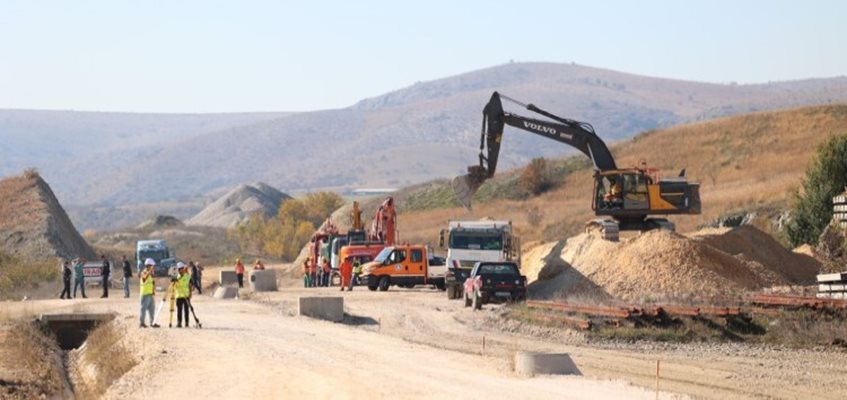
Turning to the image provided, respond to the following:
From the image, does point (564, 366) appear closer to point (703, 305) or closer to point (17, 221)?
point (703, 305)

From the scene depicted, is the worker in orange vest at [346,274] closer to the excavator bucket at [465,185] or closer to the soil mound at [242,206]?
the excavator bucket at [465,185]

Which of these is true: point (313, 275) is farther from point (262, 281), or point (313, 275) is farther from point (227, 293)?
point (227, 293)

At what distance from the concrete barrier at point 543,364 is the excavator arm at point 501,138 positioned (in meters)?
28.4

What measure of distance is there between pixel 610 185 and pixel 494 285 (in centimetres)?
1067

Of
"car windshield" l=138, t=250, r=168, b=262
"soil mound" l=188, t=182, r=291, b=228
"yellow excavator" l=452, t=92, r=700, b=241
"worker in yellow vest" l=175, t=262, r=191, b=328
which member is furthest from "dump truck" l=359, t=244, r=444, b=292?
"soil mound" l=188, t=182, r=291, b=228

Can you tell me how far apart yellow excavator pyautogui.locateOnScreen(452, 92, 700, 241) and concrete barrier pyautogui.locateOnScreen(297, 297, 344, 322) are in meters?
11.6

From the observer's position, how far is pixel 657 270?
46062 millimetres

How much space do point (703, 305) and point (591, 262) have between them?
935 cm

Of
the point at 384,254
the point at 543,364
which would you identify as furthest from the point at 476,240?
the point at 543,364

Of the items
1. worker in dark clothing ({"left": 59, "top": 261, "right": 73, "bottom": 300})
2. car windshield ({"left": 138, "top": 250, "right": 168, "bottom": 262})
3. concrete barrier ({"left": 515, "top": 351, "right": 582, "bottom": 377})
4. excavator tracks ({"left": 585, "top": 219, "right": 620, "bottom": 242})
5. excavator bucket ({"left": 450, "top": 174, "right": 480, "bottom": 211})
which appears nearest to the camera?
concrete barrier ({"left": 515, "top": 351, "right": 582, "bottom": 377})

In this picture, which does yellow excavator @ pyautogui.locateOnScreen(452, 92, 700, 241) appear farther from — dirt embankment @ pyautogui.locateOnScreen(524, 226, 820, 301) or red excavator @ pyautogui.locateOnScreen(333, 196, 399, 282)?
red excavator @ pyautogui.locateOnScreen(333, 196, 399, 282)

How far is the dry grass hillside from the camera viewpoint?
92.6m

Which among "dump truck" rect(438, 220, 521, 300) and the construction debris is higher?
"dump truck" rect(438, 220, 521, 300)

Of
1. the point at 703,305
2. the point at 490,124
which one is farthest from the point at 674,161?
the point at 703,305
